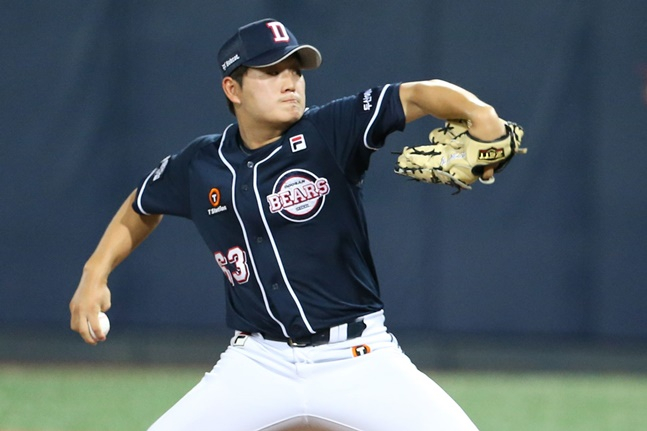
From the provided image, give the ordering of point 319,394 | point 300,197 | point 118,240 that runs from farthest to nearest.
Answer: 1. point 118,240
2. point 300,197
3. point 319,394

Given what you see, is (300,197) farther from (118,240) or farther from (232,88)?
(118,240)

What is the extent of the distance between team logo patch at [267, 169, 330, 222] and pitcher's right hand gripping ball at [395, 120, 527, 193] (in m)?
0.35

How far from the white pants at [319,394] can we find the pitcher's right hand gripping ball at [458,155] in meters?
0.61

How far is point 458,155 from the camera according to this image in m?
3.03

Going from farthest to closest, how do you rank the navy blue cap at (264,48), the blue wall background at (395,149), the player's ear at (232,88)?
the blue wall background at (395,149) < the player's ear at (232,88) < the navy blue cap at (264,48)

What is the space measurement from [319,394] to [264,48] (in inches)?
44.3

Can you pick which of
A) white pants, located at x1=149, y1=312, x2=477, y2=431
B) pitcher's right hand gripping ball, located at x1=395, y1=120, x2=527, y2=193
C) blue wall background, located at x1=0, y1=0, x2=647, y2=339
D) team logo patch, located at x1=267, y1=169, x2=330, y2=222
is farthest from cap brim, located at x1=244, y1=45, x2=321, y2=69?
blue wall background, located at x1=0, y1=0, x2=647, y2=339

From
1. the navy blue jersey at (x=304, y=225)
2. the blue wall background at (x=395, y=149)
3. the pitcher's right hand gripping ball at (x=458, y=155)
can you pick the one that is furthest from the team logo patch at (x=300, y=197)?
the blue wall background at (x=395, y=149)

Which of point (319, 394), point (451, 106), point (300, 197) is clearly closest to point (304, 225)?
point (300, 197)

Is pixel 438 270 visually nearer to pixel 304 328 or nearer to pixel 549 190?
pixel 549 190

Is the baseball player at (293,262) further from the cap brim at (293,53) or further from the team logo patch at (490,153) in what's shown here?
the team logo patch at (490,153)

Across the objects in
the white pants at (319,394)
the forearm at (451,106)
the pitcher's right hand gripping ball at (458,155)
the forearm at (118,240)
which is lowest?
the white pants at (319,394)

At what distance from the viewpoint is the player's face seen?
3494mm

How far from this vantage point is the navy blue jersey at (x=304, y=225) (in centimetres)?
341
